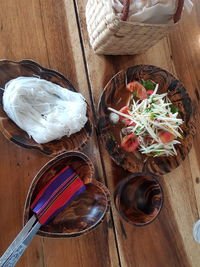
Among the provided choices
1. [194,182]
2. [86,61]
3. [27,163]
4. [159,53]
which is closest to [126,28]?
[86,61]

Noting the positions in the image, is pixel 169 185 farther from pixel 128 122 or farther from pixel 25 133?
pixel 25 133

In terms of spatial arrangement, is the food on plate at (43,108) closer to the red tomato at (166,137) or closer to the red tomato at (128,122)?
the red tomato at (128,122)

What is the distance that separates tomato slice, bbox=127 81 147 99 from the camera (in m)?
1.04

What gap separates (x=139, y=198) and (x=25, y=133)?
0.46m

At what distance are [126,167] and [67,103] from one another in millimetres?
296

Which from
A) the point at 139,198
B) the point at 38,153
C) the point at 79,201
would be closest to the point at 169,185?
the point at 139,198

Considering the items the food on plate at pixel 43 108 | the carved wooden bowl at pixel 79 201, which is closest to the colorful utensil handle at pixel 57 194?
the carved wooden bowl at pixel 79 201

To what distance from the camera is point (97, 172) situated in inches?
39.3

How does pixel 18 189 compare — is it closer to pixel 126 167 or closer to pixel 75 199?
pixel 75 199

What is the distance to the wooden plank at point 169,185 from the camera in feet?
3.31

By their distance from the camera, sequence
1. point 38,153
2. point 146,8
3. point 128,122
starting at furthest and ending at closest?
point 128,122, point 38,153, point 146,8

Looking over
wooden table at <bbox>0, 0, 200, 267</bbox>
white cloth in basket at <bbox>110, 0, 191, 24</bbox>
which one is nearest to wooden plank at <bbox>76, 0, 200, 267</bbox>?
wooden table at <bbox>0, 0, 200, 267</bbox>

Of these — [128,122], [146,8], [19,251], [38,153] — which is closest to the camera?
[19,251]

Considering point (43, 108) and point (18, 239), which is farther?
point (43, 108)
